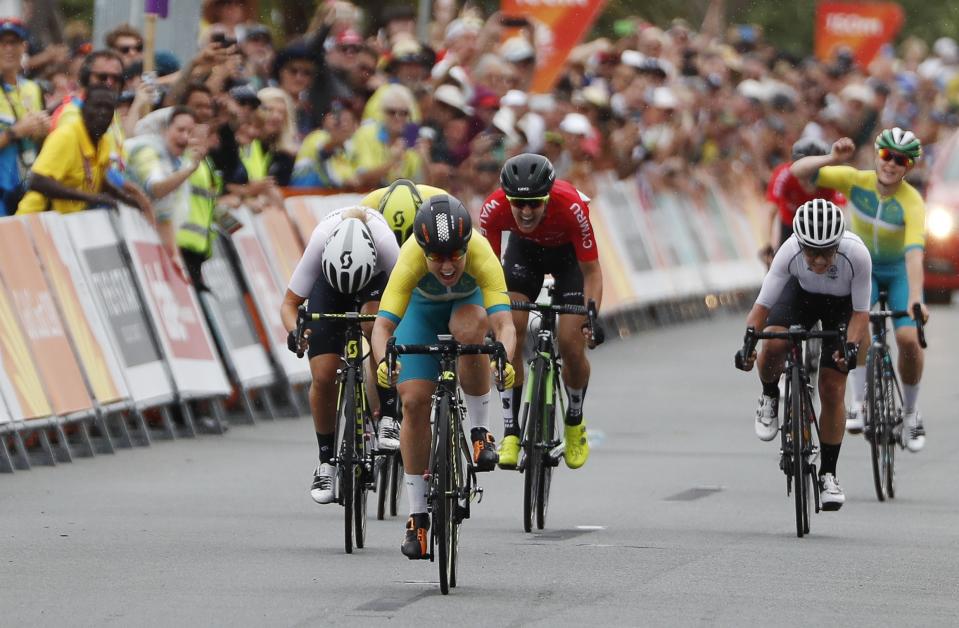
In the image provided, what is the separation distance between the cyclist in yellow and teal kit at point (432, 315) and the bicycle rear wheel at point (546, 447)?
1.32m

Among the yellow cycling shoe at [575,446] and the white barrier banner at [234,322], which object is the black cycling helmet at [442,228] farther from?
the white barrier banner at [234,322]

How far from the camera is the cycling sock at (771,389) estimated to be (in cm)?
1266

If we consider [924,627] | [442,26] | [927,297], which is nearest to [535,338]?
[924,627]

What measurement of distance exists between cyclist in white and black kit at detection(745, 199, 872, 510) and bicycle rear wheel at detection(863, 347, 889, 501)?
3.67 feet

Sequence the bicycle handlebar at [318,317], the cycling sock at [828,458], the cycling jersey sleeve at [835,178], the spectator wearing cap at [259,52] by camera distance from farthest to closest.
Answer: the spectator wearing cap at [259,52] < the cycling jersey sleeve at [835,178] < the cycling sock at [828,458] < the bicycle handlebar at [318,317]

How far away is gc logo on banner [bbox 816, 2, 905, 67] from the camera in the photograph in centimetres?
4059

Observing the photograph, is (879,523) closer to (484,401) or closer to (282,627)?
(484,401)

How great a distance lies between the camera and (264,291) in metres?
17.4

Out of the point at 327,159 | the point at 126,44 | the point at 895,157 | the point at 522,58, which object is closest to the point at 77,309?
the point at 126,44

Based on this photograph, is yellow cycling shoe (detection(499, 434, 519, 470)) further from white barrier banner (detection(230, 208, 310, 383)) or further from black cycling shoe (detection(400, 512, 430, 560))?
white barrier banner (detection(230, 208, 310, 383))

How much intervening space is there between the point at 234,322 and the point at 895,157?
17.7 feet

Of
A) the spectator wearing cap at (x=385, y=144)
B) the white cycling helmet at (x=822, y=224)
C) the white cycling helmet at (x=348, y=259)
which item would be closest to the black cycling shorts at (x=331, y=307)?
the white cycling helmet at (x=348, y=259)

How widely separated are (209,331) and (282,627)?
26.9ft

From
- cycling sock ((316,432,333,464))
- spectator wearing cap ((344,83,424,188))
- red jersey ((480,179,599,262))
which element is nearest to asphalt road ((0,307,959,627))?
cycling sock ((316,432,333,464))
